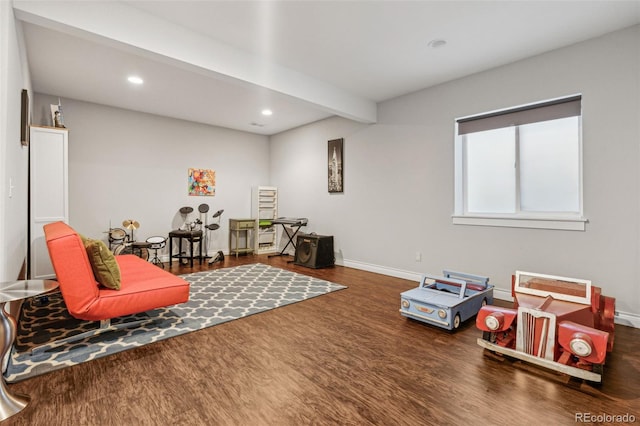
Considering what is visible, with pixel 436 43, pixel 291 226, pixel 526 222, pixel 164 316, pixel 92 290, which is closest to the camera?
pixel 92 290

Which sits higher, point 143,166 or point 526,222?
point 143,166

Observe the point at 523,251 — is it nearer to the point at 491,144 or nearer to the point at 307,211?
the point at 491,144

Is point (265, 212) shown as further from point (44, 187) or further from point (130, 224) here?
point (44, 187)

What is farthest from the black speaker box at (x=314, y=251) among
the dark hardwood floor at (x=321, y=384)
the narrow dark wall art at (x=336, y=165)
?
the dark hardwood floor at (x=321, y=384)

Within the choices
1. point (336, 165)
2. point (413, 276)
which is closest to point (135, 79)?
point (336, 165)

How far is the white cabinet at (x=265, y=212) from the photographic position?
6.91 m

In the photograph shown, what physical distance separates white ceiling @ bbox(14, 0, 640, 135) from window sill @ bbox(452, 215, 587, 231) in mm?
1826

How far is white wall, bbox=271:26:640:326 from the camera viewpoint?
9.75ft

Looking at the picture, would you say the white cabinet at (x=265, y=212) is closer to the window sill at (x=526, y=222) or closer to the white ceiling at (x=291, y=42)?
the white ceiling at (x=291, y=42)

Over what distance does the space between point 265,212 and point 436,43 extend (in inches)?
193

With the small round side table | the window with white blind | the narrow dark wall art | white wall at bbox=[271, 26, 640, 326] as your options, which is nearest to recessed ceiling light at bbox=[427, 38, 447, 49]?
white wall at bbox=[271, 26, 640, 326]

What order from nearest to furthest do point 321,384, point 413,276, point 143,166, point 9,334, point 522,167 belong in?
1. point 9,334
2. point 321,384
3. point 522,167
4. point 413,276
5. point 143,166

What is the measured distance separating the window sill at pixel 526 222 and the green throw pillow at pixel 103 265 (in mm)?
3855

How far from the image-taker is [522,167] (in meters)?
3.73
